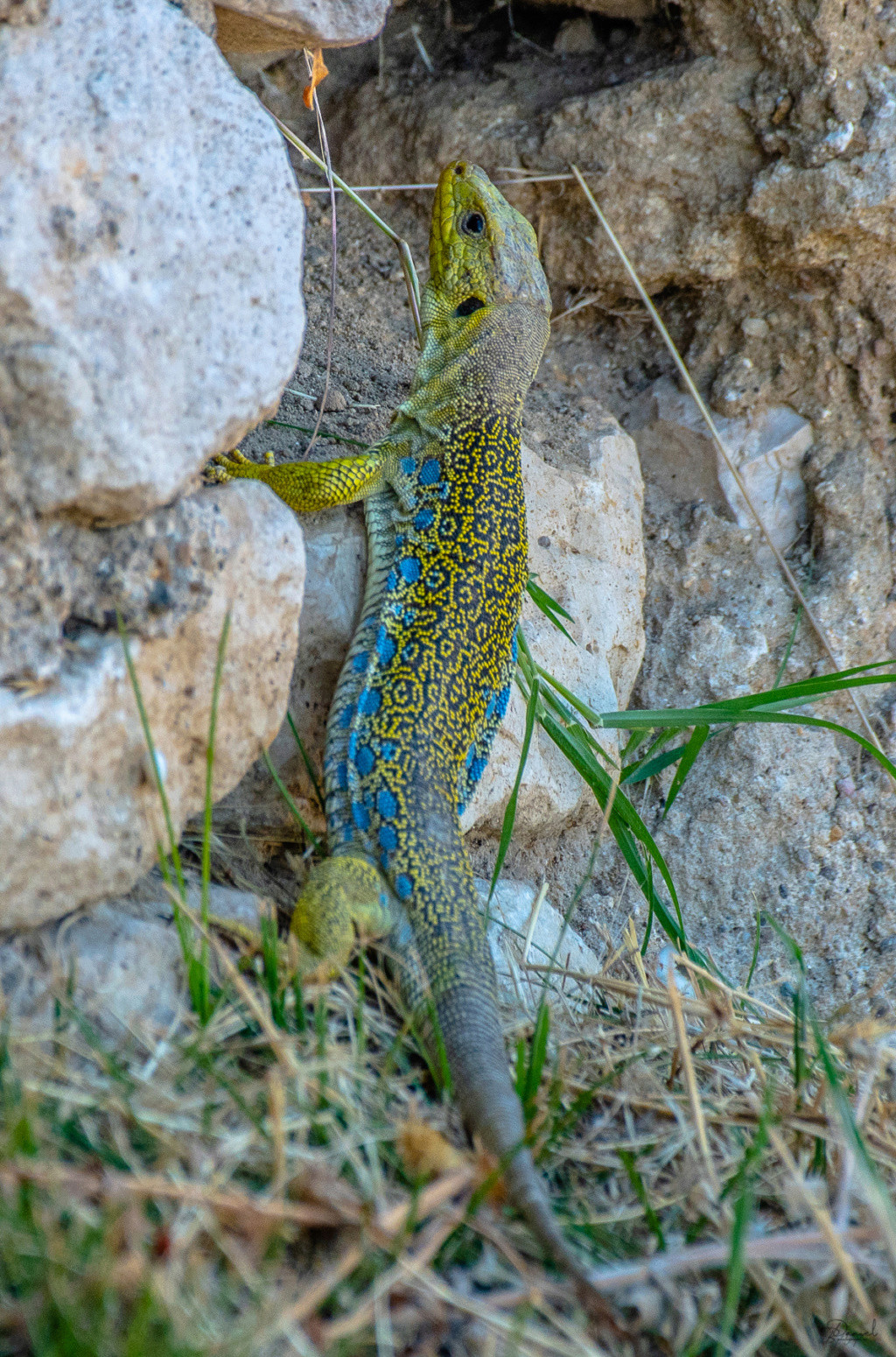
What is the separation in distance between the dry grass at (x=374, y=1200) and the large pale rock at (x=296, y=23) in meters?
2.59

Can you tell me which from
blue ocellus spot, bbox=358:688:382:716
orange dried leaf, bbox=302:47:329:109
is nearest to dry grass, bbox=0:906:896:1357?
blue ocellus spot, bbox=358:688:382:716

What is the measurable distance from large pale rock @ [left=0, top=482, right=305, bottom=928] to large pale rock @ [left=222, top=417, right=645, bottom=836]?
0.55 meters

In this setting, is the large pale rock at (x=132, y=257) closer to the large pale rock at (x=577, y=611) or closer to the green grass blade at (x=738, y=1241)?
the large pale rock at (x=577, y=611)

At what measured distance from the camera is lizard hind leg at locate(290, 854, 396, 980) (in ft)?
8.18

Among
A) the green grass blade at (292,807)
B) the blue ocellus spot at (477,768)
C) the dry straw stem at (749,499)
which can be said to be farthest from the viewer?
the dry straw stem at (749,499)

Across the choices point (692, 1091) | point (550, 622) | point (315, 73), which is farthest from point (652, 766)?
point (315, 73)

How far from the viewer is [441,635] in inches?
122

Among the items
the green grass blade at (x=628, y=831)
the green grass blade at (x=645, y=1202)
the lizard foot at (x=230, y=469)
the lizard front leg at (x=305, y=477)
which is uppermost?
the lizard foot at (x=230, y=469)

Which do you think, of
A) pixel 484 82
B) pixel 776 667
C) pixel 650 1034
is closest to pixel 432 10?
pixel 484 82

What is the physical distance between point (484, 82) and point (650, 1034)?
412 cm

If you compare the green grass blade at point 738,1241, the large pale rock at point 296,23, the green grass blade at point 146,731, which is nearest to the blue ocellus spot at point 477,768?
the green grass blade at point 146,731

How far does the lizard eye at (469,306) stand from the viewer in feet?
12.2

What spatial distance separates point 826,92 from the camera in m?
4.04

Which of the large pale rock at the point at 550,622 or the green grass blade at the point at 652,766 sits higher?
the large pale rock at the point at 550,622
